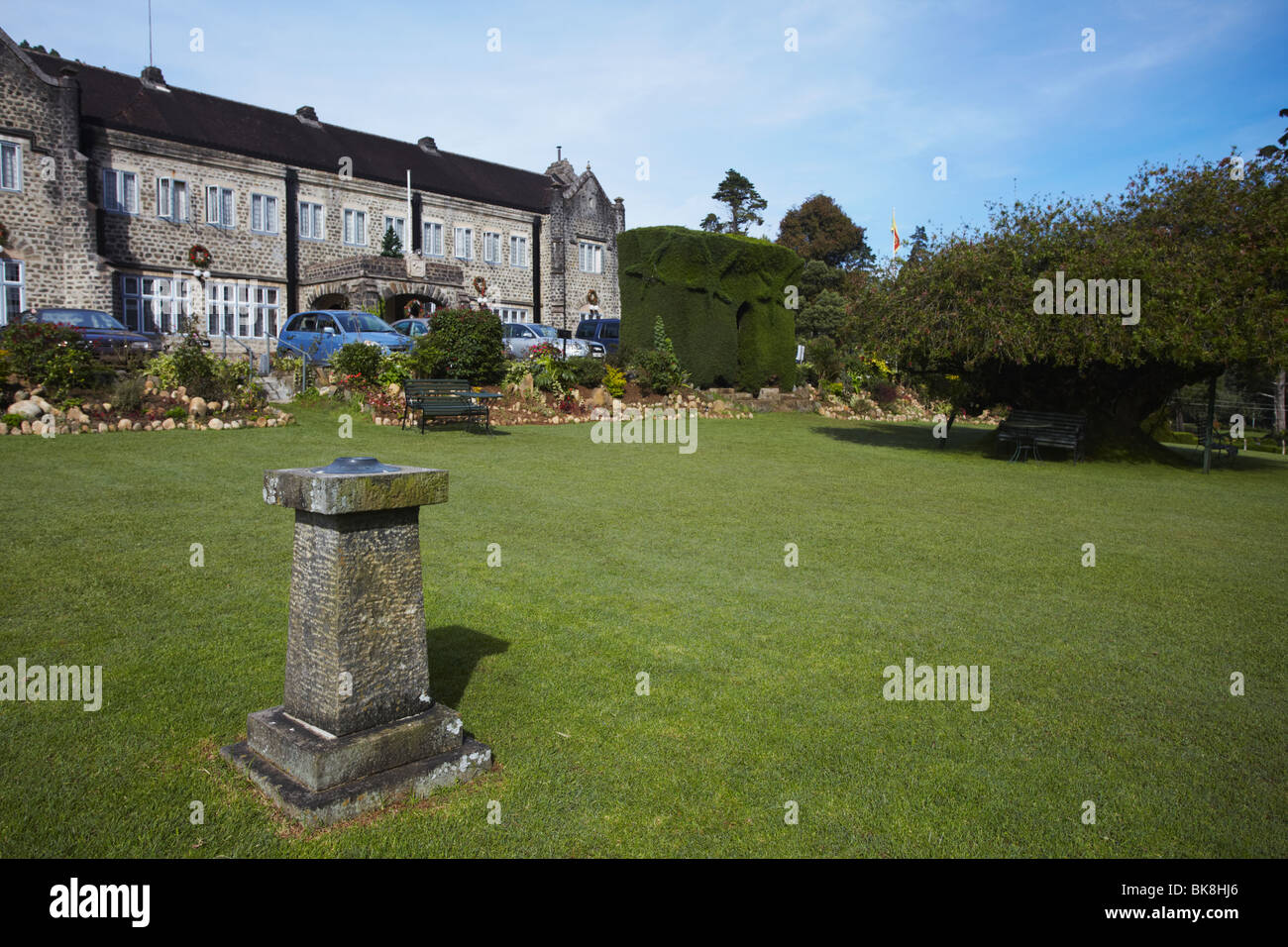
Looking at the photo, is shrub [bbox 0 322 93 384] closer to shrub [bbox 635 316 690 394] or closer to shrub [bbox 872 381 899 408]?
shrub [bbox 635 316 690 394]

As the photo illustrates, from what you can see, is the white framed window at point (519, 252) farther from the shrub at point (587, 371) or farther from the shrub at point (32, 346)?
the shrub at point (32, 346)

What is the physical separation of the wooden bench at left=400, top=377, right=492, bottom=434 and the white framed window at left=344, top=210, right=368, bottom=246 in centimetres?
2052

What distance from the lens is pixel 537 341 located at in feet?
91.9

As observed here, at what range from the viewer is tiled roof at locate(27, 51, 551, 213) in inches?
1160

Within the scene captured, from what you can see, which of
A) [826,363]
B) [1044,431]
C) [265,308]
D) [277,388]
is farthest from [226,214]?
[1044,431]

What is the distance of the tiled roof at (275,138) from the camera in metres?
29.5

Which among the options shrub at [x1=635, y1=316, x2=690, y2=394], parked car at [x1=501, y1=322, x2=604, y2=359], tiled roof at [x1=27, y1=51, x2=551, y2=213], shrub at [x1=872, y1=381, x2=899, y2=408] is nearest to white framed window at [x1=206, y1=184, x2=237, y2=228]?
tiled roof at [x1=27, y1=51, x2=551, y2=213]

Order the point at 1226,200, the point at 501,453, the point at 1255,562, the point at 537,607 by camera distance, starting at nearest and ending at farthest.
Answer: the point at 537,607 → the point at 1255,562 → the point at 501,453 → the point at 1226,200

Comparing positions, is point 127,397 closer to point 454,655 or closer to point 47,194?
point 454,655

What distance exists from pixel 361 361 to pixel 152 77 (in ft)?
69.4
